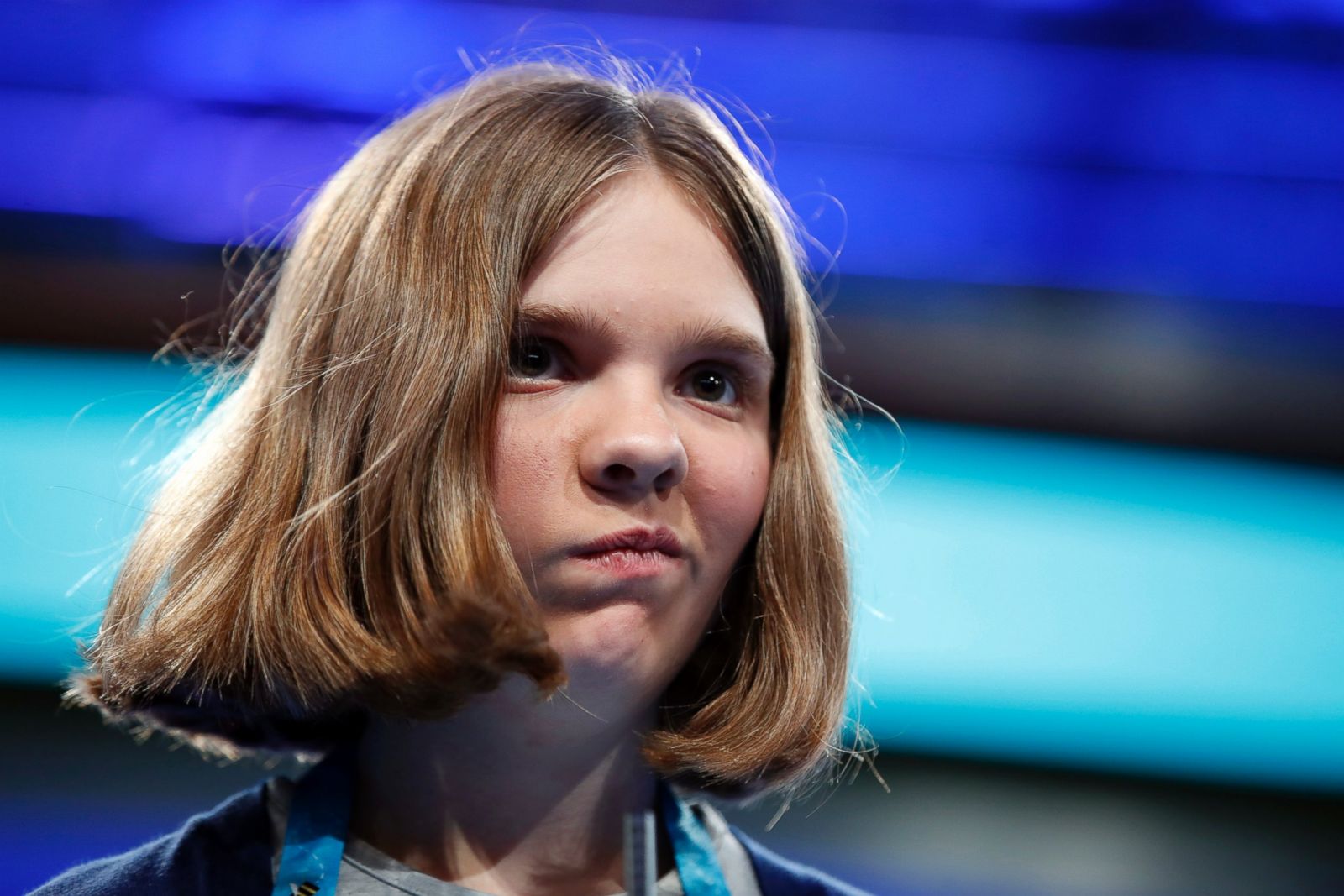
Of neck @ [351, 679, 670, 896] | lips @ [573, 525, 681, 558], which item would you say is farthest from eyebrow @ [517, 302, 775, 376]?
neck @ [351, 679, 670, 896]

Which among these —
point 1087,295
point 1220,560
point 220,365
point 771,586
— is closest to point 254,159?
point 220,365

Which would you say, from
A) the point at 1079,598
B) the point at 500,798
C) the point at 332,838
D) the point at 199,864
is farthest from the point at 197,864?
the point at 1079,598

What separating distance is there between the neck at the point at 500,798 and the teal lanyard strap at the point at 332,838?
29 millimetres

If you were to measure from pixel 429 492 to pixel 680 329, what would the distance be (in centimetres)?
21

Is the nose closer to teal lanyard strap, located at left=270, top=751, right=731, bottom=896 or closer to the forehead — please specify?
the forehead

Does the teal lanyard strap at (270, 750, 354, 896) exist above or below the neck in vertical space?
below

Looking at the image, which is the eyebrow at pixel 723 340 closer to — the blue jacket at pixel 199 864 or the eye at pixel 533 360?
the eye at pixel 533 360

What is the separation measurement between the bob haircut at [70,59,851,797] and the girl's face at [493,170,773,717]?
0.02m

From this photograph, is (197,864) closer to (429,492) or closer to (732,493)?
Result: (429,492)

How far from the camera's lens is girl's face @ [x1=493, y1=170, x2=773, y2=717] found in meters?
0.87

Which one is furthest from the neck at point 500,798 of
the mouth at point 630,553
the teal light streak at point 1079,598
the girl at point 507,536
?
the teal light streak at point 1079,598

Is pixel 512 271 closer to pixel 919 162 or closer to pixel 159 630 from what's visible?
pixel 159 630

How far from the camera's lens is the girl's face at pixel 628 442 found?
0.87 metres

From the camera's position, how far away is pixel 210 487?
0.97m
